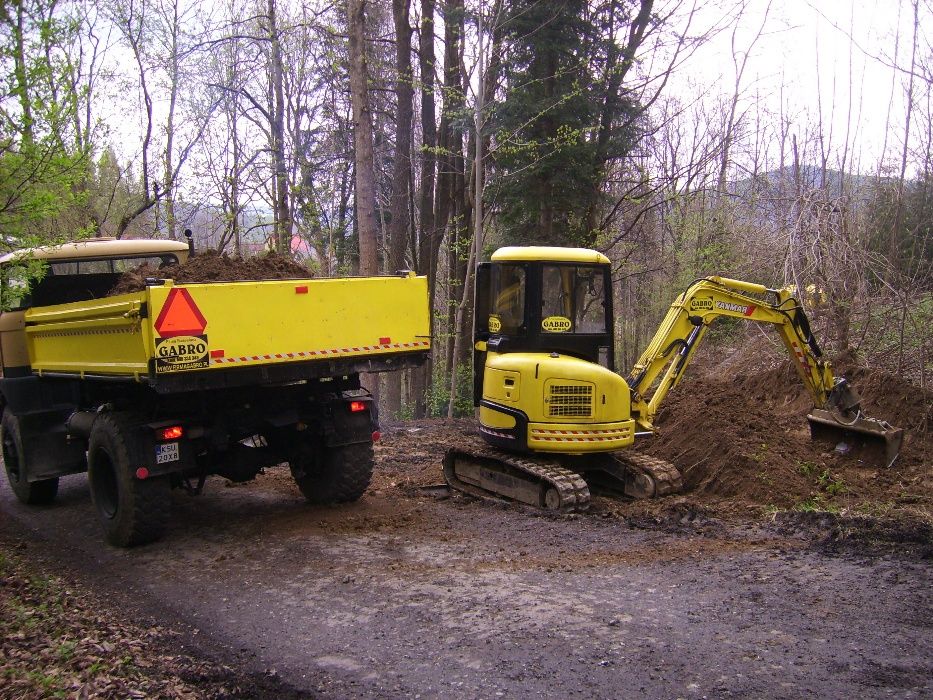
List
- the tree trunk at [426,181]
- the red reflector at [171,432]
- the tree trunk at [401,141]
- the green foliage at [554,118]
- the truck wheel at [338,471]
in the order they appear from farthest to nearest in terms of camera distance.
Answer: the tree trunk at [426,181] < the tree trunk at [401,141] < the green foliage at [554,118] < the truck wheel at [338,471] < the red reflector at [171,432]

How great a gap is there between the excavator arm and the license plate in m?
4.50

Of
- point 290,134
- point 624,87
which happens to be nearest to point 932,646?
point 624,87

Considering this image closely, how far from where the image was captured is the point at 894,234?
449 inches

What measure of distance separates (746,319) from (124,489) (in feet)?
21.2

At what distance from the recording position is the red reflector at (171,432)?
6.21 meters

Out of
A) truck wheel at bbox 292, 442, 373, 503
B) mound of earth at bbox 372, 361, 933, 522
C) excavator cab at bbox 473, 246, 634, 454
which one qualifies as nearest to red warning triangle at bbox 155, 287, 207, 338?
truck wheel at bbox 292, 442, 373, 503

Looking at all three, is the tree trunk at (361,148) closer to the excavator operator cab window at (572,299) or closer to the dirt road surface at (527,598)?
the excavator operator cab window at (572,299)

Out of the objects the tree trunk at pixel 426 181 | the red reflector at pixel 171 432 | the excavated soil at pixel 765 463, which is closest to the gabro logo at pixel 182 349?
the red reflector at pixel 171 432

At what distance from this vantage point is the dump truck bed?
18.7ft

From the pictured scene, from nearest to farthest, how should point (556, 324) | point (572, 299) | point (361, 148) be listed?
point (556, 324) → point (572, 299) → point (361, 148)

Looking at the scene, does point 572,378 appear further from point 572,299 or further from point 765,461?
point 765,461

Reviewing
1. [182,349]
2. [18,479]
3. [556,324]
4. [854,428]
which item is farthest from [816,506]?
[18,479]

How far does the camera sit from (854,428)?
342 inches

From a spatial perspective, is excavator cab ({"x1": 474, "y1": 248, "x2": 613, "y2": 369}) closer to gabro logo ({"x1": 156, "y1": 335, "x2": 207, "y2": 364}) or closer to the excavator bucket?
the excavator bucket
